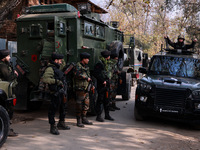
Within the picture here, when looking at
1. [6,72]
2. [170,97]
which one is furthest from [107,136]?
[6,72]

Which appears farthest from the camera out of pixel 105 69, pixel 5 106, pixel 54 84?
pixel 105 69

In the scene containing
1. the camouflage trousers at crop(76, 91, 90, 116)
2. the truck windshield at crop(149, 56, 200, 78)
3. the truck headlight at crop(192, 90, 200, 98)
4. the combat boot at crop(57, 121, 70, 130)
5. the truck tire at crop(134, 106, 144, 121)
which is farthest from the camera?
the truck windshield at crop(149, 56, 200, 78)

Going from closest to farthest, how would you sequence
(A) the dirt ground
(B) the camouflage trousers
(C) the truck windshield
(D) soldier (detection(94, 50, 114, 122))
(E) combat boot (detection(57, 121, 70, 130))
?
(A) the dirt ground, (E) combat boot (detection(57, 121, 70, 130)), (B) the camouflage trousers, (D) soldier (detection(94, 50, 114, 122)), (C) the truck windshield

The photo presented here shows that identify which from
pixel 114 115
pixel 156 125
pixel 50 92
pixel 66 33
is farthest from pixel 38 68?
pixel 156 125

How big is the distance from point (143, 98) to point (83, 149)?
243 cm

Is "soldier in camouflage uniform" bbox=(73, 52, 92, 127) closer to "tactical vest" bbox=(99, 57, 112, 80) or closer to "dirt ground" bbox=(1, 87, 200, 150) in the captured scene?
"dirt ground" bbox=(1, 87, 200, 150)

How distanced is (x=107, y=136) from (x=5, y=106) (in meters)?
2.22

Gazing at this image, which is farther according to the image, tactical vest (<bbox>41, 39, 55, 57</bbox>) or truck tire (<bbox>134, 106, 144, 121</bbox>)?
truck tire (<bbox>134, 106, 144, 121</bbox>)

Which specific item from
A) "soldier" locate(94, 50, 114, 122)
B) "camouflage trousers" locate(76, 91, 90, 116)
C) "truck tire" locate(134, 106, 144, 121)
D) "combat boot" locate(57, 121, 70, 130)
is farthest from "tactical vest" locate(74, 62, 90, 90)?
"truck tire" locate(134, 106, 144, 121)

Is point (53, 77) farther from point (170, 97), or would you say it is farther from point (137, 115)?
point (170, 97)

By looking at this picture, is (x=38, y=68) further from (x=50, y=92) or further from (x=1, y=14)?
(x=1, y=14)

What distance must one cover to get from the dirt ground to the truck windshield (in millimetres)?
1401

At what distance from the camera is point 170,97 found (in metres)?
6.26

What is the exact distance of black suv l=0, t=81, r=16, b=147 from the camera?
4.56 meters
